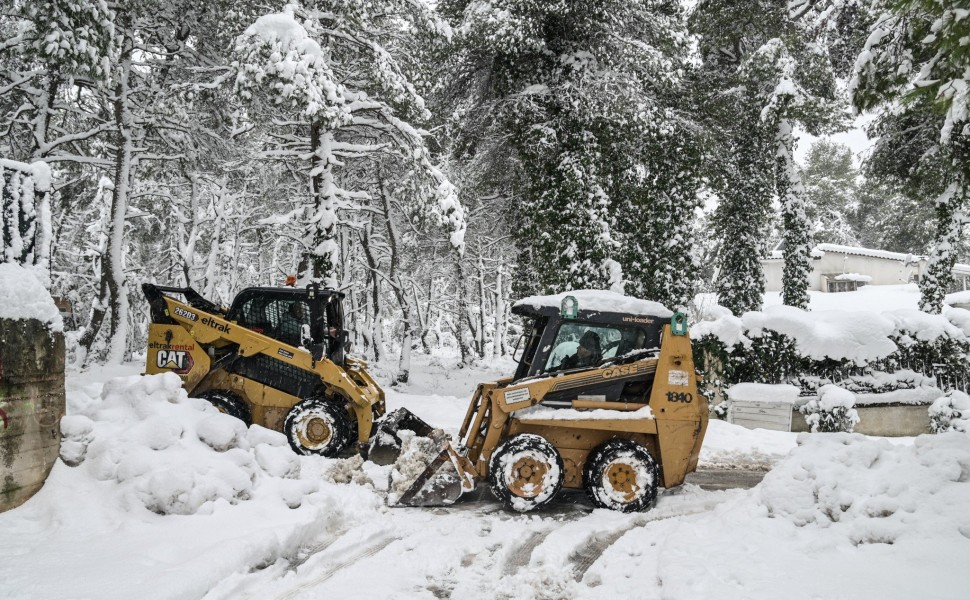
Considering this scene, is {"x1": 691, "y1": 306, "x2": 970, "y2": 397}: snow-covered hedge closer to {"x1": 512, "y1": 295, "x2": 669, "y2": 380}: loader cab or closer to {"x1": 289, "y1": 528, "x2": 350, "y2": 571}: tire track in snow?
{"x1": 512, "y1": 295, "x2": 669, "y2": 380}: loader cab

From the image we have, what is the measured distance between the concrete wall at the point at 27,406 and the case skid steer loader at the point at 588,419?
10.2 feet

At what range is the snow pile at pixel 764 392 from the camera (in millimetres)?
11367

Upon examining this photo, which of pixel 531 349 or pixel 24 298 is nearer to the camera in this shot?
pixel 24 298

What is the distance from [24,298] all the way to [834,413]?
10.9 m

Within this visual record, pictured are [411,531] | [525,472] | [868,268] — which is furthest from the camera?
[868,268]

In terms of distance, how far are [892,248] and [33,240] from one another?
150 ft

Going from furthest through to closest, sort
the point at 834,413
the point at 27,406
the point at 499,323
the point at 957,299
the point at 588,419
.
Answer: the point at 499,323, the point at 957,299, the point at 834,413, the point at 588,419, the point at 27,406

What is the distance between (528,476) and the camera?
624 centimetres

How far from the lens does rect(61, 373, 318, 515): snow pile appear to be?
4.95 metres

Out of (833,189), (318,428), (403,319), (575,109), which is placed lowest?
(318,428)

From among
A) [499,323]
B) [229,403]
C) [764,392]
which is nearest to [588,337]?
[229,403]

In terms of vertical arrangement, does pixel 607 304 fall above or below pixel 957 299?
below

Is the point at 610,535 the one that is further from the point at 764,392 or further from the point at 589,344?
the point at 764,392

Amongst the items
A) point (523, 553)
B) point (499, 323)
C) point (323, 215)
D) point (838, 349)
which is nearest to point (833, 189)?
point (499, 323)
